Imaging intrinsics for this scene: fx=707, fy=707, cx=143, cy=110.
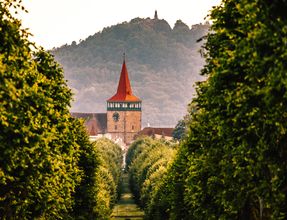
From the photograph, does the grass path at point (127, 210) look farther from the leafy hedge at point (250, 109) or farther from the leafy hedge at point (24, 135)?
the leafy hedge at point (250, 109)

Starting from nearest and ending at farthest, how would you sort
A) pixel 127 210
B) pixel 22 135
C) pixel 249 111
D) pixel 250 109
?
1. pixel 250 109
2. pixel 249 111
3. pixel 22 135
4. pixel 127 210

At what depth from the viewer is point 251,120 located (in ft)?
68.8

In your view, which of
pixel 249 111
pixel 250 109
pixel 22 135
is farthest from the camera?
pixel 22 135

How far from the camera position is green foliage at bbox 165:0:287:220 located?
18.6 meters

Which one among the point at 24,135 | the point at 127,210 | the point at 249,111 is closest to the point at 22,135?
the point at 24,135

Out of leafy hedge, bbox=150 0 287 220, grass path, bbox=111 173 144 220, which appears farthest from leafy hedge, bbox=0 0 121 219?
grass path, bbox=111 173 144 220

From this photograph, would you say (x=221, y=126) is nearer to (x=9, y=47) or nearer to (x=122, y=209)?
(x=9, y=47)

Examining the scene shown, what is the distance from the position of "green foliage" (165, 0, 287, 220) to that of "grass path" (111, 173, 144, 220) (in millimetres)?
59269

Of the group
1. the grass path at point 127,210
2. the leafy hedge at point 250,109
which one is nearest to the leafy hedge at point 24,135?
the leafy hedge at point 250,109

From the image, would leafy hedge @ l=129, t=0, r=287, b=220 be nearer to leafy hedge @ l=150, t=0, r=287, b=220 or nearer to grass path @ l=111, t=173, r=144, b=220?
leafy hedge @ l=150, t=0, r=287, b=220

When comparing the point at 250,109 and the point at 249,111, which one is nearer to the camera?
the point at 250,109

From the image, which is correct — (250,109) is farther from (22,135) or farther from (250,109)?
(22,135)

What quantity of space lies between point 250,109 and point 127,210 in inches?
3088

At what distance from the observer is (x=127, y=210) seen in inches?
3848
